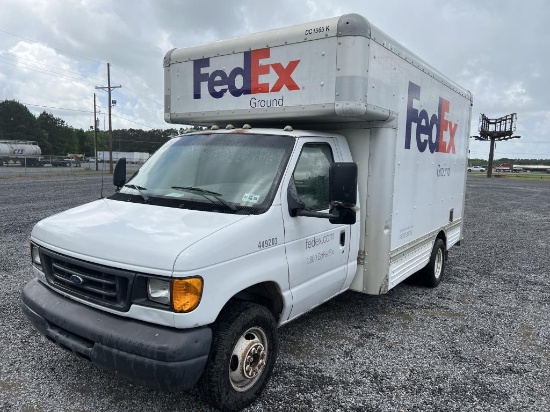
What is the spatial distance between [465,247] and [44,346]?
28.2 ft

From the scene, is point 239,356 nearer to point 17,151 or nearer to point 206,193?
point 206,193

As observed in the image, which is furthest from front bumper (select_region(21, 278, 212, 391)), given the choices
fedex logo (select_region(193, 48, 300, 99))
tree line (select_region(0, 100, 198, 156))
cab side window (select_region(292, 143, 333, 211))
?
tree line (select_region(0, 100, 198, 156))

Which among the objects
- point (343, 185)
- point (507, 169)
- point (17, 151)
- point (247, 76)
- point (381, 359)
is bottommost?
point (507, 169)

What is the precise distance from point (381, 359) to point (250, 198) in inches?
81.1

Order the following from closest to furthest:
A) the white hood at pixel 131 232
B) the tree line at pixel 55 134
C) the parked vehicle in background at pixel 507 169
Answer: the white hood at pixel 131 232
the parked vehicle in background at pixel 507 169
the tree line at pixel 55 134

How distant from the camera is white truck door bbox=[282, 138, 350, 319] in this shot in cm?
359

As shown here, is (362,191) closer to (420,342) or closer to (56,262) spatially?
(420,342)

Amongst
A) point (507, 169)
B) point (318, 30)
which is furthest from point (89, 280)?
point (507, 169)

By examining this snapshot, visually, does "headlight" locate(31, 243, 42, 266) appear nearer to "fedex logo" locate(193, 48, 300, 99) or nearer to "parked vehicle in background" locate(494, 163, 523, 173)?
"fedex logo" locate(193, 48, 300, 99)

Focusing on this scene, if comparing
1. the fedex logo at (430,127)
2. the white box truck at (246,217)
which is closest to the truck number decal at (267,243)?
the white box truck at (246,217)

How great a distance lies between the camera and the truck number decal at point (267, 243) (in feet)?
10.6

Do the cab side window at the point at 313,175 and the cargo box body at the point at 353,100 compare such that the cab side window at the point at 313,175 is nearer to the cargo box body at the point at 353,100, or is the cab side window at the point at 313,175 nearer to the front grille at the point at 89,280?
the cargo box body at the point at 353,100

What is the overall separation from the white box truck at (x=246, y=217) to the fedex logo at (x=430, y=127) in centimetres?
4

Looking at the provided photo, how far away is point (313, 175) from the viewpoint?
3908 mm
